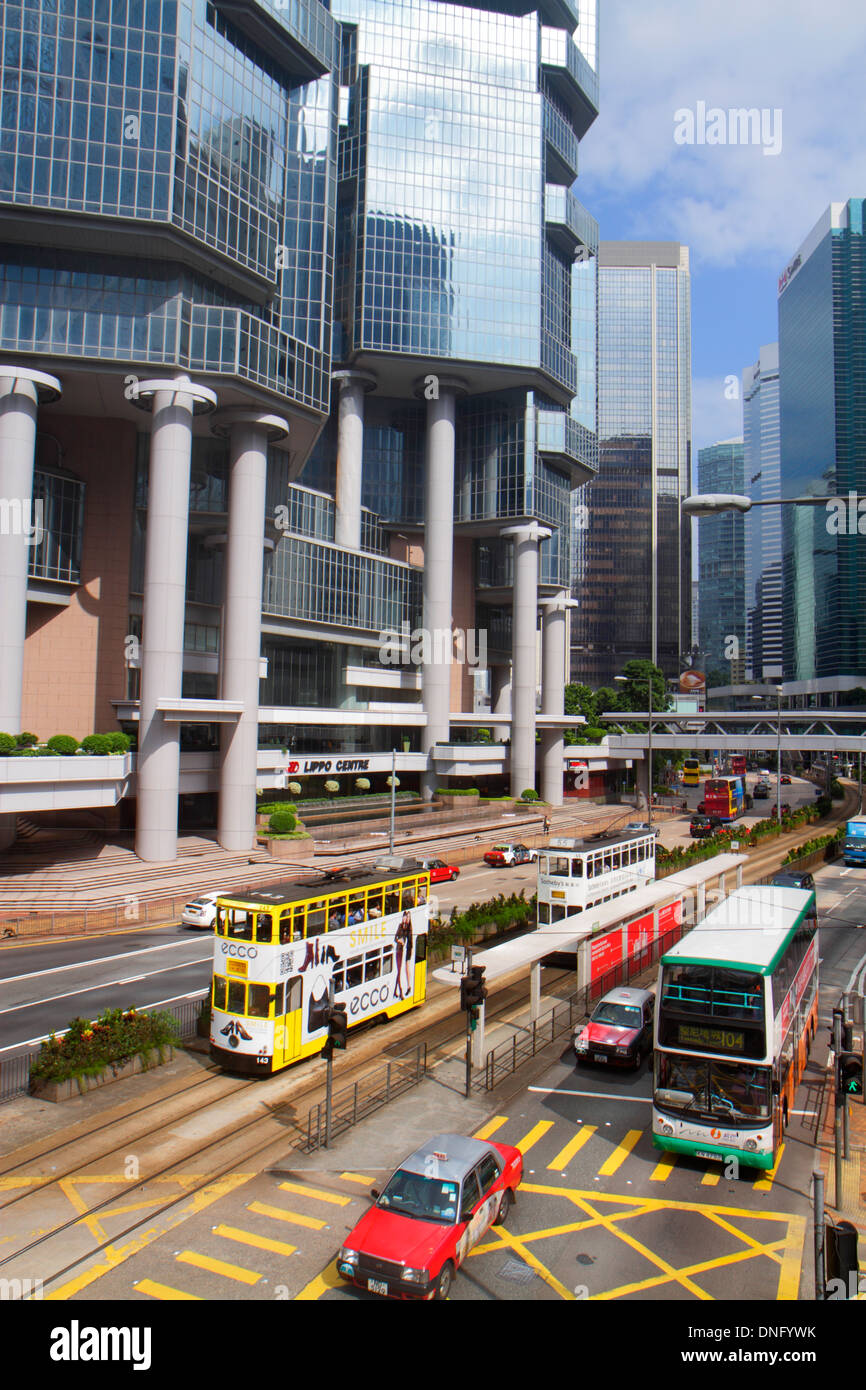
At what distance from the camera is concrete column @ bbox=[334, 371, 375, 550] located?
281ft

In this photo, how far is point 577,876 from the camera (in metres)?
32.9

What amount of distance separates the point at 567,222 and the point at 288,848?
229 feet

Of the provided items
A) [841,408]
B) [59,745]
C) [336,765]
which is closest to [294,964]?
[59,745]

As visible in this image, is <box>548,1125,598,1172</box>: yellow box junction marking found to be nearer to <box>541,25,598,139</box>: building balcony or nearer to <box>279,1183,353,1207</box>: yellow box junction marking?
<box>279,1183,353,1207</box>: yellow box junction marking

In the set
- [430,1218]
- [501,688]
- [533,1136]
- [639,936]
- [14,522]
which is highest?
[14,522]

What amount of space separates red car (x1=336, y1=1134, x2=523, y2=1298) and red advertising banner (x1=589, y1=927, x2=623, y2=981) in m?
12.7

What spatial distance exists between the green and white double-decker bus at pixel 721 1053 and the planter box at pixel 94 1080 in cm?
1192

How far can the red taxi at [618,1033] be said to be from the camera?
71.6 feet

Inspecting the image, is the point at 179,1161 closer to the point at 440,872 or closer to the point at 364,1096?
the point at 364,1096

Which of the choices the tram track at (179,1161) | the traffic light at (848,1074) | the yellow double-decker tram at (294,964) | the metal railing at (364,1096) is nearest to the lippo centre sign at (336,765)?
the yellow double-decker tram at (294,964)

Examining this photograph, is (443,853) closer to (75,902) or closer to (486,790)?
(75,902)

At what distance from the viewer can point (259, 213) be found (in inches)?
2181

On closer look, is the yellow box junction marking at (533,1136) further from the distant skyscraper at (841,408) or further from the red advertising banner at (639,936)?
the distant skyscraper at (841,408)

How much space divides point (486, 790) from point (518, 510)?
3015 cm
